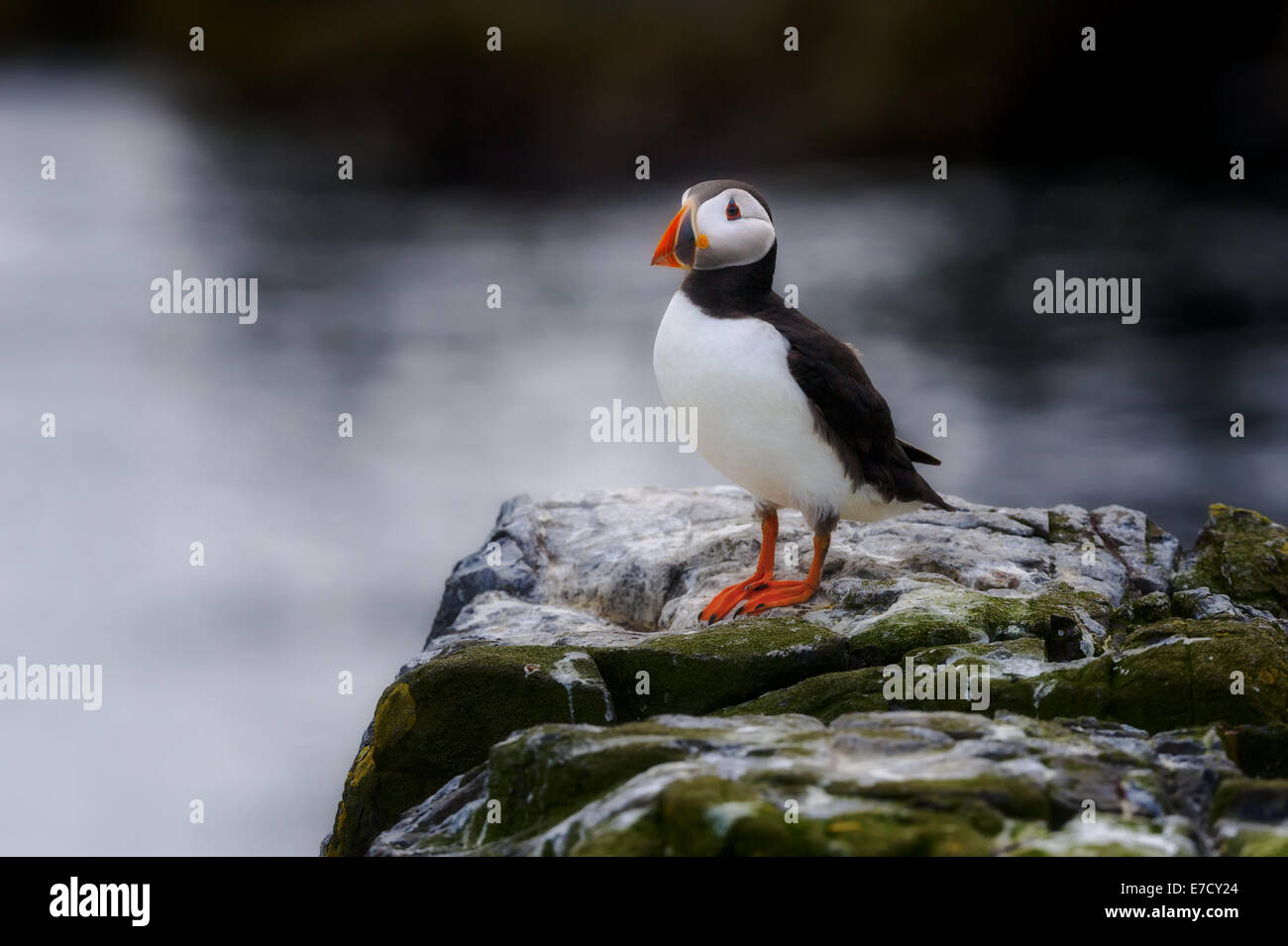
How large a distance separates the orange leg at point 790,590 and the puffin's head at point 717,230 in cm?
163

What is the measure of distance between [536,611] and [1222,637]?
390cm

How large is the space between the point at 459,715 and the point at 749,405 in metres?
2.37

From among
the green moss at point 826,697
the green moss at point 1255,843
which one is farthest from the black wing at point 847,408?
the green moss at point 1255,843

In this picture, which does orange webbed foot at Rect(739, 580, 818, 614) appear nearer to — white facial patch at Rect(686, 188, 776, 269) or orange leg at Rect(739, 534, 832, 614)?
orange leg at Rect(739, 534, 832, 614)

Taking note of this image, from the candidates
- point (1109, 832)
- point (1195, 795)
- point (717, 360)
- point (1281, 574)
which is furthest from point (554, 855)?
point (1281, 574)

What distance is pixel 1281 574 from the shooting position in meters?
7.55

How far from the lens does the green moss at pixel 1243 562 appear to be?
24.5 feet

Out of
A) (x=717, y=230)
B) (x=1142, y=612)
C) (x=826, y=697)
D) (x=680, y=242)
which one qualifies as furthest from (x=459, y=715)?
(x=1142, y=612)

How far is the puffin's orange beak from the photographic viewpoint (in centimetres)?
697

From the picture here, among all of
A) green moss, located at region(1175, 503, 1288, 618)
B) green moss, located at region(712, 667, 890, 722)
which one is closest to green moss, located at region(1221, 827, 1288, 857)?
green moss, located at region(712, 667, 890, 722)

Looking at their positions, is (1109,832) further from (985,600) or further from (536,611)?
(536,611)

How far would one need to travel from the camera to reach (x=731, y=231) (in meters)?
6.97

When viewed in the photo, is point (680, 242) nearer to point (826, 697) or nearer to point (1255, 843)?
point (826, 697)

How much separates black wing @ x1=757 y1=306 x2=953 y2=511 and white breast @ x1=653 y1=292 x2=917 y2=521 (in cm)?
6
